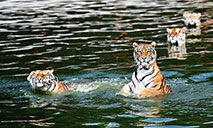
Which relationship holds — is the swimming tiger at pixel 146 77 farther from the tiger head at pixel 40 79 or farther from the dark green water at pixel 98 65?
the tiger head at pixel 40 79

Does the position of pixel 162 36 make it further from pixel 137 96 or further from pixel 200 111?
pixel 200 111

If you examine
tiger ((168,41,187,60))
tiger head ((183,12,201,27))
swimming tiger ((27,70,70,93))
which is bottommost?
tiger ((168,41,187,60))

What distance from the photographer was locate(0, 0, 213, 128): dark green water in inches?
303

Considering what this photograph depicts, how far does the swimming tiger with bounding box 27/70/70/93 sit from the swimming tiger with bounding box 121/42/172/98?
1.16 meters

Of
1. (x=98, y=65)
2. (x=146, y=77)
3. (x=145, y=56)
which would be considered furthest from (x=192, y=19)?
(x=145, y=56)

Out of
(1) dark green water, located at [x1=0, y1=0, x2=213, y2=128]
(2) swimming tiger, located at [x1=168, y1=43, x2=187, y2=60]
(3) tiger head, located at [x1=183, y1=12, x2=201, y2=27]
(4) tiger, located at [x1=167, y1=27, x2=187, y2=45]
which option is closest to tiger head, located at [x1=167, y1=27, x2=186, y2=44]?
(4) tiger, located at [x1=167, y1=27, x2=187, y2=45]

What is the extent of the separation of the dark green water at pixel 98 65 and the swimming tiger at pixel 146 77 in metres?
0.21

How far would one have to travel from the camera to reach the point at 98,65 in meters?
11.8

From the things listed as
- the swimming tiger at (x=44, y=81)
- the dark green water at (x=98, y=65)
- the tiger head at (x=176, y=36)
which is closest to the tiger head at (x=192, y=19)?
the dark green water at (x=98, y=65)

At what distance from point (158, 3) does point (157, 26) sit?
26.9 ft

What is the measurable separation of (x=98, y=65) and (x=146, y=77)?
301 cm

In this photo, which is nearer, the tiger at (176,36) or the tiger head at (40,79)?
the tiger head at (40,79)

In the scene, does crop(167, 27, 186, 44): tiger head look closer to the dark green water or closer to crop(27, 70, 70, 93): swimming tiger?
the dark green water

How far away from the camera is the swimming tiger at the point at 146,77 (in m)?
8.82
